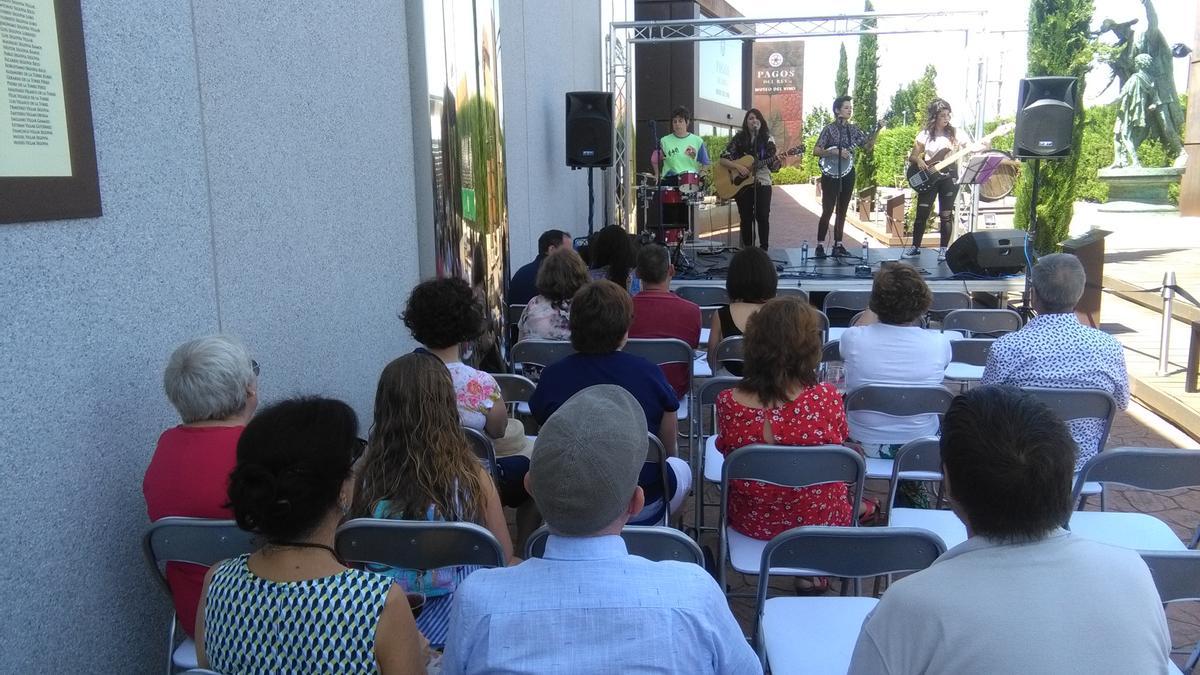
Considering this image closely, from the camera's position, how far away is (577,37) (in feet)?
34.4

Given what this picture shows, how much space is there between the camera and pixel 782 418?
2758mm

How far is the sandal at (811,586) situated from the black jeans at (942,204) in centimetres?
725

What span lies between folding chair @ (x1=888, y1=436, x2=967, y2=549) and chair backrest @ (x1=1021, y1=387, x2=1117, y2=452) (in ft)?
1.50

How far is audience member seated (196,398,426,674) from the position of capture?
1496 millimetres

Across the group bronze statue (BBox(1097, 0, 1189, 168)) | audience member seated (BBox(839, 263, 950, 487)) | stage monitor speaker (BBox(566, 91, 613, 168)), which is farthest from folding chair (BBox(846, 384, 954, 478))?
bronze statue (BBox(1097, 0, 1189, 168))

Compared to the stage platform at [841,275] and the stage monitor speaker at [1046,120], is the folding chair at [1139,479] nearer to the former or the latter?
the stage platform at [841,275]

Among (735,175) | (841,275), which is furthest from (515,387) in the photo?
(735,175)

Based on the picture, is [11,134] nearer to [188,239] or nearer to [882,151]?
[188,239]

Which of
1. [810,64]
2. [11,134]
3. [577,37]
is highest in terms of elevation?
[810,64]

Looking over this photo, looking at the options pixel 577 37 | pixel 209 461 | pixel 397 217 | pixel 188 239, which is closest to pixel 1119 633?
pixel 209 461

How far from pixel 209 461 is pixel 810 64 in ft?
120

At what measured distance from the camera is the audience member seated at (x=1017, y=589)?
128 cm

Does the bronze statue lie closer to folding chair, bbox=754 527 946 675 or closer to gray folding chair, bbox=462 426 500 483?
gray folding chair, bbox=462 426 500 483

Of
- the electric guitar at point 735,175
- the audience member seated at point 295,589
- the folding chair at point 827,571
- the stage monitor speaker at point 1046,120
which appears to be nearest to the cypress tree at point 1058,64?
the electric guitar at point 735,175
